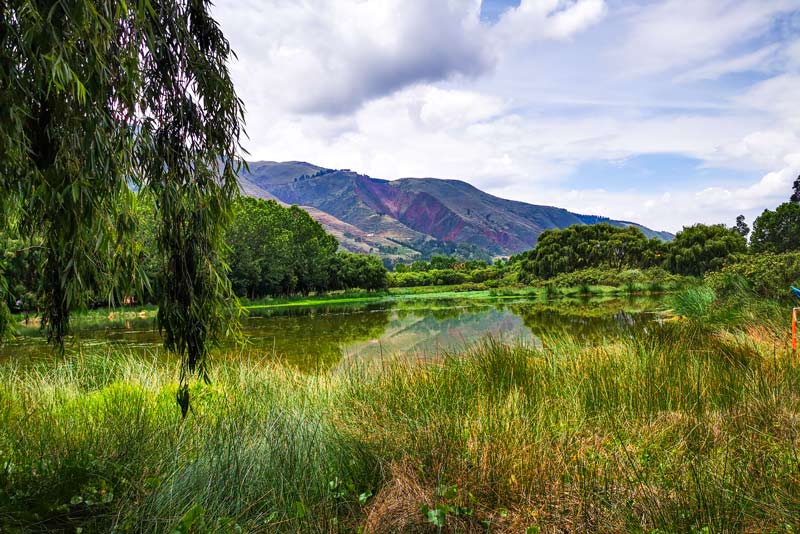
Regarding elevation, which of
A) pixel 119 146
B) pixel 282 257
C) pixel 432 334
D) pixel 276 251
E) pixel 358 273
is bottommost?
pixel 432 334

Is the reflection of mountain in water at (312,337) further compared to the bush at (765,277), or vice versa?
the reflection of mountain in water at (312,337)

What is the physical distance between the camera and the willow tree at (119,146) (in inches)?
77.6

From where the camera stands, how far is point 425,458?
9.58ft

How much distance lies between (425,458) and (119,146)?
266cm

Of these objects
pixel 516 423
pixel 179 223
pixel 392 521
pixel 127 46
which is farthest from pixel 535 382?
pixel 127 46

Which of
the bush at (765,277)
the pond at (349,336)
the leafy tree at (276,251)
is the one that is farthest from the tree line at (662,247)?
the leafy tree at (276,251)

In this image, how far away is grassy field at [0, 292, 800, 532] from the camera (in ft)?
7.35

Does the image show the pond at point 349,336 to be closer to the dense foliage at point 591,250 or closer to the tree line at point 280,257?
the tree line at point 280,257

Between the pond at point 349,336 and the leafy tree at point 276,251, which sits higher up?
the leafy tree at point 276,251

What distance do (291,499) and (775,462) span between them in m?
2.76

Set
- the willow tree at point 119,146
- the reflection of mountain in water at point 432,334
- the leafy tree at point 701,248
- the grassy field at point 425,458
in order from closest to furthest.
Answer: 1. the willow tree at point 119,146
2. the grassy field at point 425,458
3. the reflection of mountain in water at point 432,334
4. the leafy tree at point 701,248

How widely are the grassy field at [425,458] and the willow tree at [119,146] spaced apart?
2.55ft

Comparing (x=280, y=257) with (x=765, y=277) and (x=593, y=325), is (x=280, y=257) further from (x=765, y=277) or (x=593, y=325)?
(x=765, y=277)

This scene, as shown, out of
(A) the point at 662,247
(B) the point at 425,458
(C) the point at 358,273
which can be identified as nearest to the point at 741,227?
(A) the point at 662,247
